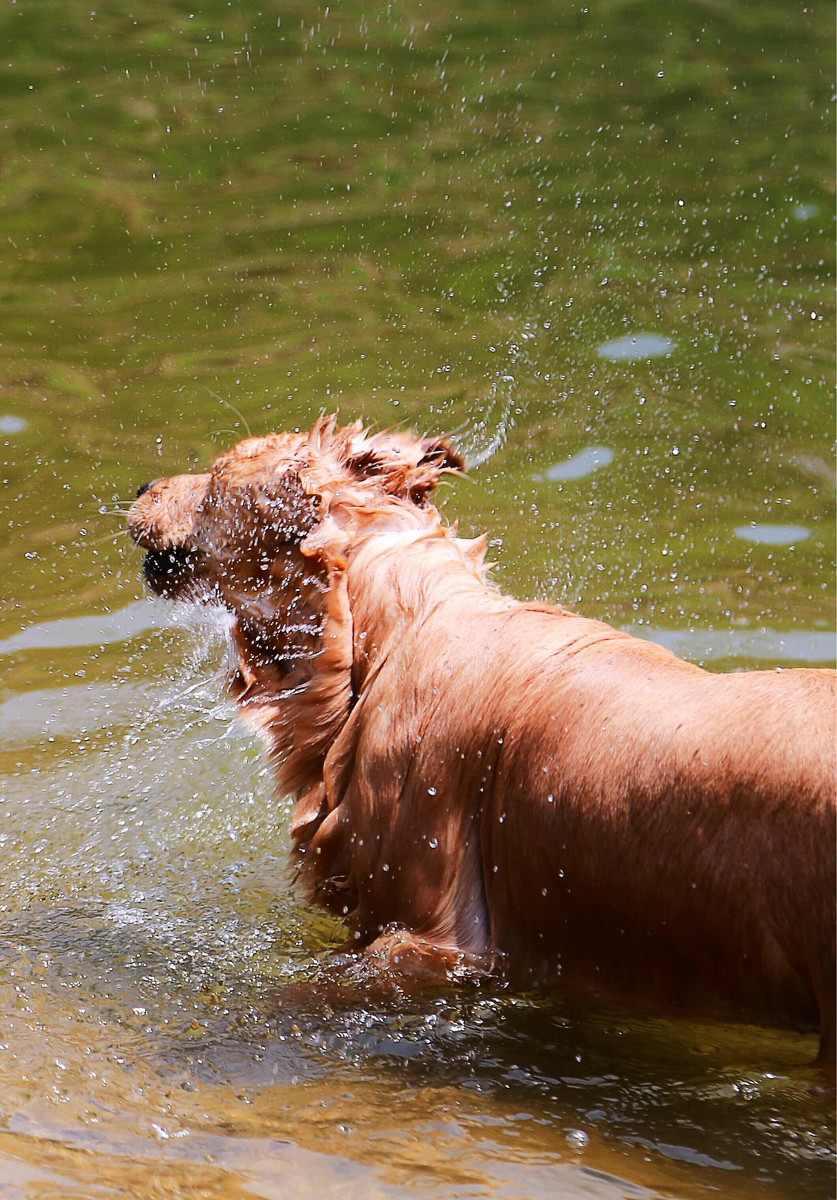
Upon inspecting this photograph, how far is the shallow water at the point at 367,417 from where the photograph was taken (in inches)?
147

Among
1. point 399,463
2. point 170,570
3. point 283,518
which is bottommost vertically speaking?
point 170,570

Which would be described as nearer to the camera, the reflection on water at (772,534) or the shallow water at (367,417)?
the shallow water at (367,417)

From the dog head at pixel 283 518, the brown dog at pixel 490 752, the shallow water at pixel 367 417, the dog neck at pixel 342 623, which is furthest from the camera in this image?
the dog head at pixel 283 518

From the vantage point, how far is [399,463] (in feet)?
17.1

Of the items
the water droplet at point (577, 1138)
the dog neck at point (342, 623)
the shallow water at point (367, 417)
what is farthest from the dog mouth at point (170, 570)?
the water droplet at point (577, 1138)

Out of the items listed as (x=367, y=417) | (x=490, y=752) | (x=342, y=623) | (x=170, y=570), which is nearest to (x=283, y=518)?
(x=342, y=623)

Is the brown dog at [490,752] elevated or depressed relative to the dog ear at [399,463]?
depressed

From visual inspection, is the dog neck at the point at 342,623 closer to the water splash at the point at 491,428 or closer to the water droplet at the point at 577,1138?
the water droplet at the point at 577,1138

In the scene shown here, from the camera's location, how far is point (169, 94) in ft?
43.0

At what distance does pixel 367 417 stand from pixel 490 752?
15.4ft

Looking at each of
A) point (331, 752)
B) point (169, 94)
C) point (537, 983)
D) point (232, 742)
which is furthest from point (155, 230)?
point (537, 983)

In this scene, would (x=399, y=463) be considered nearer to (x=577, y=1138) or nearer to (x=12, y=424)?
(x=577, y=1138)

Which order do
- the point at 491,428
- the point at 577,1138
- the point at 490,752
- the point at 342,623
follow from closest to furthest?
the point at 577,1138, the point at 490,752, the point at 342,623, the point at 491,428

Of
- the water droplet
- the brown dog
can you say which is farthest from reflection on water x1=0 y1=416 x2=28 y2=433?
the water droplet
